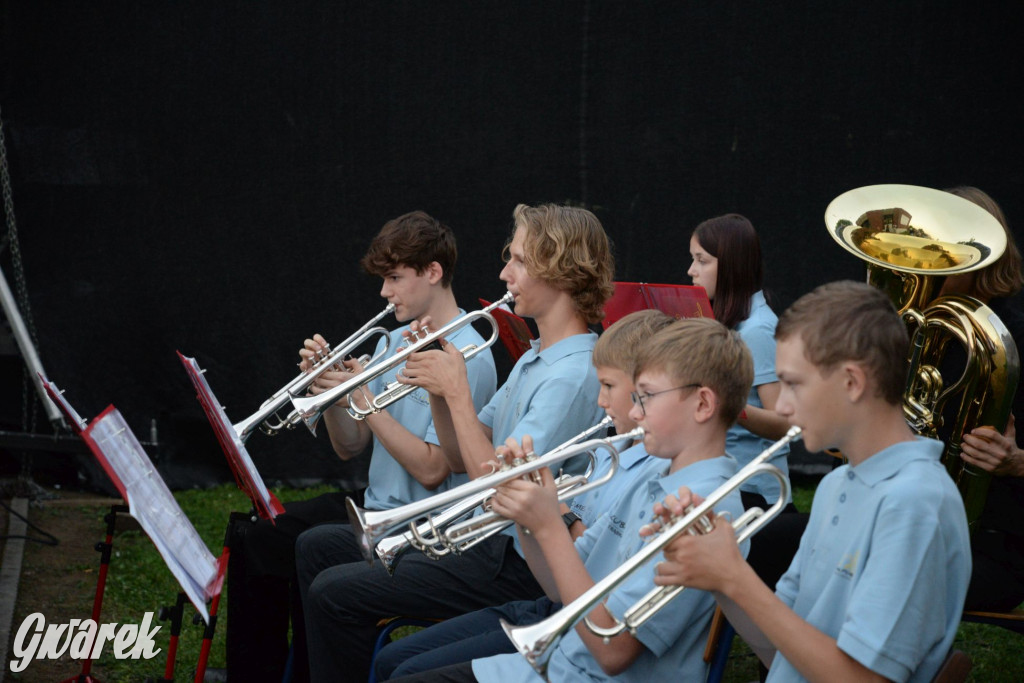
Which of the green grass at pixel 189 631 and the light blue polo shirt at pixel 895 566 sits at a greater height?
the light blue polo shirt at pixel 895 566

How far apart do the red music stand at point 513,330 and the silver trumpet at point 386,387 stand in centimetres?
4

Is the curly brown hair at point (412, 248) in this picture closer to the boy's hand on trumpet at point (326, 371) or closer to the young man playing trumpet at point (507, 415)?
the boy's hand on trumpet at point (326, 371)

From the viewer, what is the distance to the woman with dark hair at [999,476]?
7.60ft

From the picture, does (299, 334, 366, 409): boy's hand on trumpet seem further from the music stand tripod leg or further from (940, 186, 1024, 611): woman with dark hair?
(940, 186, 1024, 611): woman with dark hair

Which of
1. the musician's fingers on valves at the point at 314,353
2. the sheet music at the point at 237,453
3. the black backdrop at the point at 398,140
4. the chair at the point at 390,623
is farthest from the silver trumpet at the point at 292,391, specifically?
the black backdrop at the point at 398,140

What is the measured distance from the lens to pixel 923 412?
244cm

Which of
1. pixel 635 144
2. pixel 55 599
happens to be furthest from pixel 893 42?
pixel 55 599

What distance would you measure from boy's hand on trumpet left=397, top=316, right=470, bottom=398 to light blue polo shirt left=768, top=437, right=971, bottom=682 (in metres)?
1.19

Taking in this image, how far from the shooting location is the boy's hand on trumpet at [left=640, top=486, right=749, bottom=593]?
1547 millimetres

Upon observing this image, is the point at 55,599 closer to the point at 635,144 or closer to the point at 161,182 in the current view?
the point at 161,182

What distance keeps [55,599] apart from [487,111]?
8.93ft

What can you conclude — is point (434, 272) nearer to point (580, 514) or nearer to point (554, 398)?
point (554, 398)

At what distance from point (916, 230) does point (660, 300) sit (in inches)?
25.3

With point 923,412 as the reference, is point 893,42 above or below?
above
